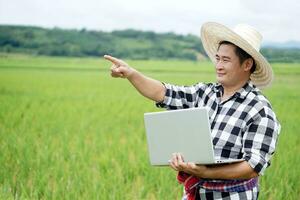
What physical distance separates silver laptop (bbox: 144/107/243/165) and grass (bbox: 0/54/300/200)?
103 cm

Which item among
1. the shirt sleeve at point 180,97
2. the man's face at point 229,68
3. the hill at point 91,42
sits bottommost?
the shirt sleeve at point 180,97

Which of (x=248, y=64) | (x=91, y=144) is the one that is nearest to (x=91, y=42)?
(x=91, y=144)

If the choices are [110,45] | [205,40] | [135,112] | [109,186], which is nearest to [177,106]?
[205,40]

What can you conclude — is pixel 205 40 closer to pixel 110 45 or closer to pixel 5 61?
pixel 5 61

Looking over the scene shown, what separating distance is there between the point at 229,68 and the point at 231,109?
0.43ft

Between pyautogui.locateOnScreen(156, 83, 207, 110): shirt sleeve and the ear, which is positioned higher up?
the ear

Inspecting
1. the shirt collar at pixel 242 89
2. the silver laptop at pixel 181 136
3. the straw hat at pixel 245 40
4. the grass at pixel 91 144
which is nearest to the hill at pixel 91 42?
the grass at pixel 91 144

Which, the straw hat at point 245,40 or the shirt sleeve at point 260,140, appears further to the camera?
the straw hat at point 245,40

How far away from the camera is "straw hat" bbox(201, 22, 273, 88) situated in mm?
1800

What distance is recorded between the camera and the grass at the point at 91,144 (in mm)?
2996

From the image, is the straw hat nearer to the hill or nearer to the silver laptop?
the silver laptop

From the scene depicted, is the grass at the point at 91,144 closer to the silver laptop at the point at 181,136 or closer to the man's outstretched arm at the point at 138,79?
the man's outstretched arm at the point at 138,79

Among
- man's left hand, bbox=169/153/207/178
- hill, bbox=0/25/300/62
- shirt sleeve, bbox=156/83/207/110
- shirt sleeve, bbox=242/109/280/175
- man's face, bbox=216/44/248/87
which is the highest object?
hill, bbox=0/25/300/62

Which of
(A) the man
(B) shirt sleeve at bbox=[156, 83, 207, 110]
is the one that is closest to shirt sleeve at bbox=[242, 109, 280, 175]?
(A) the man
